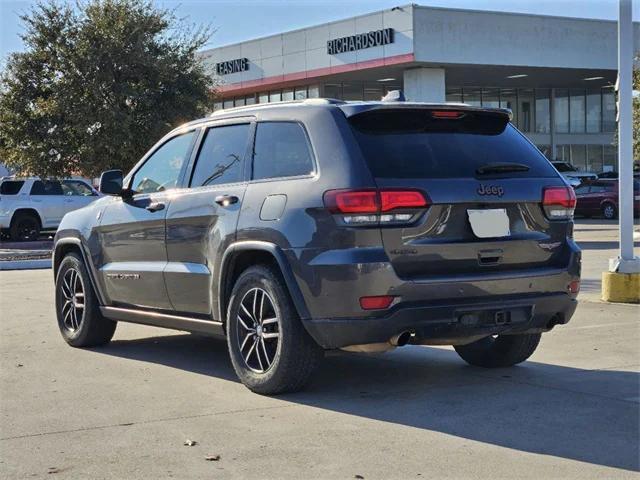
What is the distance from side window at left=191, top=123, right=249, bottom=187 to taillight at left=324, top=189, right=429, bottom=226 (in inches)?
47.2

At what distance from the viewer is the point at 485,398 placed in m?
6.01

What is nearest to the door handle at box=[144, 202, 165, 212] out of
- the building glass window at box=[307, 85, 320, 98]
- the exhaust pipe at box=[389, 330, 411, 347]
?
the exhaust pipe at box=[389, 330, 411, 347]

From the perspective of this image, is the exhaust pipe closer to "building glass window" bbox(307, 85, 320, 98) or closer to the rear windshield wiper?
the rear windshield wiper

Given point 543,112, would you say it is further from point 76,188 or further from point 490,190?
point 490,190

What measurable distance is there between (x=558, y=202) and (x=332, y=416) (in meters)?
2.07

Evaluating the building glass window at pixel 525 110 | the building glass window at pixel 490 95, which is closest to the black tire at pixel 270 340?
the building glass window at pixel 490 95

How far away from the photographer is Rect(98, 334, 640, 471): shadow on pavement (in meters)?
5.03

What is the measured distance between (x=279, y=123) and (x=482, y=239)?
5.35 feet

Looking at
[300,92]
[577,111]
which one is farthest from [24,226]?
[577,111]

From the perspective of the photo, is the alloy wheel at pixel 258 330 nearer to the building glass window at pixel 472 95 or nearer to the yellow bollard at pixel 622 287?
the yellow bollard at pixel 622 287

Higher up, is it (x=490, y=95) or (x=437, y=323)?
(x=490, y=95)

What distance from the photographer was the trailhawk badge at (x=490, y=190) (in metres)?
5.86

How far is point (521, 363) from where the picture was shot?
722cm

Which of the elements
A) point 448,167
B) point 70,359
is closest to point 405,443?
point 448,167
